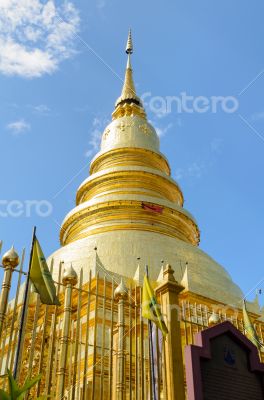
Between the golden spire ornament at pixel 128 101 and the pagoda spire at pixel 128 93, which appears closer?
the golden spire ornament at pixel 128 101

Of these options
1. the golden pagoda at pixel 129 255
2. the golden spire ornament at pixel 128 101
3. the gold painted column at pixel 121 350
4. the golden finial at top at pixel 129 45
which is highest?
the golden finial at top at pixel 129 45

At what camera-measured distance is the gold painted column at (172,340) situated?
7.10 metres

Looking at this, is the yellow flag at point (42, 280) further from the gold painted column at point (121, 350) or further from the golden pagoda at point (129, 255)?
the gold painted column at point (121, 350)

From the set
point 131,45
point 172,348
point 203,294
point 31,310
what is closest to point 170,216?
point 203,294

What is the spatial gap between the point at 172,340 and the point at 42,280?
86.1 inches

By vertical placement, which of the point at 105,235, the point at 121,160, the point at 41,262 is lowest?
the point at 41,262

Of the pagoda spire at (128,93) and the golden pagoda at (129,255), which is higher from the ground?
the pagoda spire at (128,93)

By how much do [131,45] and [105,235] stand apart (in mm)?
19775

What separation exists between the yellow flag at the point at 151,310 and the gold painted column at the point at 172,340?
234mm

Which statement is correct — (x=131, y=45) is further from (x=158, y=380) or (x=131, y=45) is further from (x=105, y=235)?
(x=158, y=380)

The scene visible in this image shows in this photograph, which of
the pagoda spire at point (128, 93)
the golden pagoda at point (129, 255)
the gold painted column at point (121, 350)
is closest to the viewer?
the gold painted column at point (121, 350)

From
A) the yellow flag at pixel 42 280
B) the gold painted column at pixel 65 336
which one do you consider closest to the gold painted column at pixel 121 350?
the gold painted column at pixel 65 336

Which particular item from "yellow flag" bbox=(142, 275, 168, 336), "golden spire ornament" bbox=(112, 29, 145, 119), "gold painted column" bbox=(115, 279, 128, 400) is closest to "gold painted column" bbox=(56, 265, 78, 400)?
"gold painted column" bbox=(115, 279, 128, 400)

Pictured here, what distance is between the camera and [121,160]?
75.8 feet
